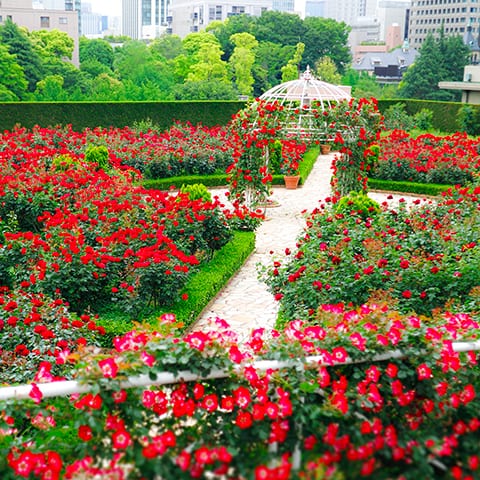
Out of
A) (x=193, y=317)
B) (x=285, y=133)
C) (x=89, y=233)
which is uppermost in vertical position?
(x=285, y=133)

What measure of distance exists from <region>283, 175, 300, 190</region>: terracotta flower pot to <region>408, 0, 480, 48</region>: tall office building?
101564 millimetres

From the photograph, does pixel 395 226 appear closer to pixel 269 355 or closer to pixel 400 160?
pixel 269 355

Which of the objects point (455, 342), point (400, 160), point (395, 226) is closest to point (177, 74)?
point (400, 160)

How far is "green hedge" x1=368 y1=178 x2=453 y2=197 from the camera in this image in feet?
50.8

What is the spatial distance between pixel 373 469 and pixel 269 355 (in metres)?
0.95

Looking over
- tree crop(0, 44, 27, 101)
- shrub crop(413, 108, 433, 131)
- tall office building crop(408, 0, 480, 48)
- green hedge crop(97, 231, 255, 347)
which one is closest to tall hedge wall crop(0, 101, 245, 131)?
shrub crop(413, 108, 433, 131)

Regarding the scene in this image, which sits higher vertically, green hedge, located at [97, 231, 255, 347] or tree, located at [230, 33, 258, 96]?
tree, located at [230, 33, 258, 96]

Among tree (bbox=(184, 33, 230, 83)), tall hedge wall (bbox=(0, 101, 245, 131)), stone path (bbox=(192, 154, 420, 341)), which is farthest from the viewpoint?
tree (bbox=(184, 33, 230, 83))

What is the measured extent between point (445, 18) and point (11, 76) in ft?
318

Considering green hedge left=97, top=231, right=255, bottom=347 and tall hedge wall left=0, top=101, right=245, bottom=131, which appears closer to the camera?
green hedge left=97, top=231, right=255, bottom=347

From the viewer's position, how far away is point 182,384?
10.9ft

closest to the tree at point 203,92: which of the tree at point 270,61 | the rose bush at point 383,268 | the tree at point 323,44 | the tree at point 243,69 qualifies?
the tree at point 243,69

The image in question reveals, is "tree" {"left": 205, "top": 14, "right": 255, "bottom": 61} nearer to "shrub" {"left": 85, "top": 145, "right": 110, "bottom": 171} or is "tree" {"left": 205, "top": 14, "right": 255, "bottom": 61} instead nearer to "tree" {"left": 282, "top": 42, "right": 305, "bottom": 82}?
"tree" {"left": 282, "top": 42, "right": 305, "bottom": 82}

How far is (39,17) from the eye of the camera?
7100 cm
